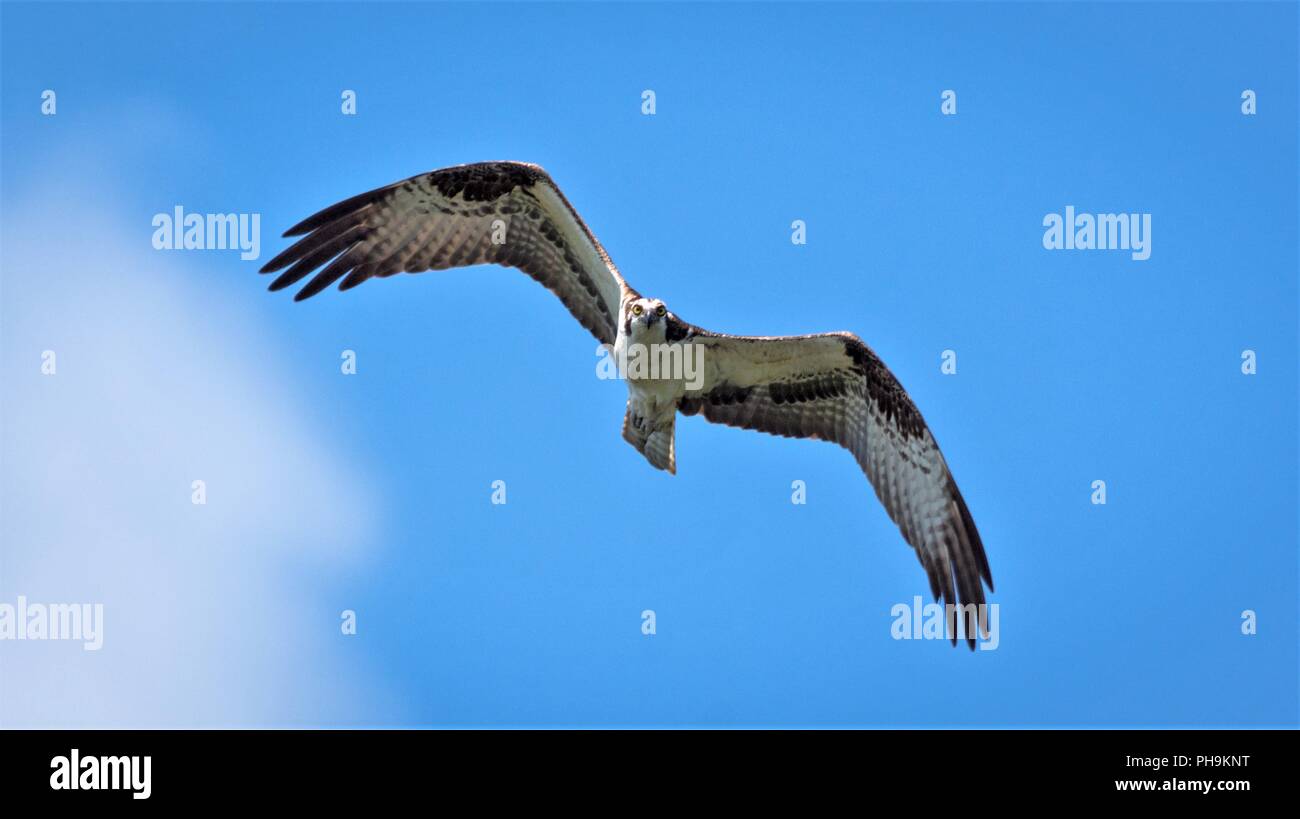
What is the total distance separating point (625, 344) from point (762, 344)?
1.47m

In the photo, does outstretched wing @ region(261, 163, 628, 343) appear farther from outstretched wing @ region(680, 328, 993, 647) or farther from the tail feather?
outstretched wing @ region(680, 328, 993, 647)

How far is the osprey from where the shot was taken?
14531 millimetres

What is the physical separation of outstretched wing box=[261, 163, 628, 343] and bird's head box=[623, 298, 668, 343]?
73 cm

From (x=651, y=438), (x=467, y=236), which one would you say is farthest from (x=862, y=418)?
(x=467, y=236)

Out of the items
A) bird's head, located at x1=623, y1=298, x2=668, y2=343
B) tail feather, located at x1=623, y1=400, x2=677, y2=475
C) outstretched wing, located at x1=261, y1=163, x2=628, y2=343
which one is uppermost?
outstretched wing, located at x1=261, y1=163, x2=628, y2=343

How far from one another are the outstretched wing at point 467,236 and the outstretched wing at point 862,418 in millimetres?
1404

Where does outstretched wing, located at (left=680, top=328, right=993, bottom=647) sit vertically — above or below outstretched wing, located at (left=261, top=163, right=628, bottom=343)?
below

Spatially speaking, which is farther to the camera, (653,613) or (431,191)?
(653,613)

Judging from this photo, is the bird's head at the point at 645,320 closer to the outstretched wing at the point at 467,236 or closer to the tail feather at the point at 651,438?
the outstretched wing at the point at 467,236

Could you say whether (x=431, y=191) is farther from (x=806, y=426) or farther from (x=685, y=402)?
(x=806, y=426)

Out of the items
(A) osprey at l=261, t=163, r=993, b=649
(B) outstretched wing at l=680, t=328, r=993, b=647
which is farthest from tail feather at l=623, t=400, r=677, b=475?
(B) outstretched wing at l=680, t=328, r=993, b=647

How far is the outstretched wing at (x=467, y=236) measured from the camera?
47.6 feet
